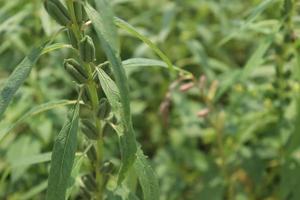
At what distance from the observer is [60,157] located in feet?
4.59

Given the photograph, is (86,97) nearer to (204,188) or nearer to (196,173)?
(204,188)

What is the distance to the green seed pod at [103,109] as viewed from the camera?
5.06ft

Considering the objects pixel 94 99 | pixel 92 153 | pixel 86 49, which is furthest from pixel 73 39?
pixel 92 153

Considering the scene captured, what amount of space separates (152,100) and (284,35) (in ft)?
3.95

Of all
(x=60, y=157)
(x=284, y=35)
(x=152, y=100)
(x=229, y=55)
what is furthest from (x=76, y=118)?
(x=229, y=55)

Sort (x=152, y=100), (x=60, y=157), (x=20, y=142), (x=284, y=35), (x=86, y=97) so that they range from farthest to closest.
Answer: (x=152, y=100) < (x=20, y=142) < (x=284, y=35) < (x=86, y=97) < (x=60, y=157)

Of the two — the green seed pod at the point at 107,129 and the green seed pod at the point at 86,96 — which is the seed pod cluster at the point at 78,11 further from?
the green seed pod at the point at 107,129

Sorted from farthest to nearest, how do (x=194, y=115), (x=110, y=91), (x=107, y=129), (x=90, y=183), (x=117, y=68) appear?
1. (x=194, y=115)
2. (x=90, y=183)
3. (x=107, y=129)
4. (x=110, y=91)
5. (x=117, y=68)

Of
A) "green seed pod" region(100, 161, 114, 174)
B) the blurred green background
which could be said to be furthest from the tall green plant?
the blurred green background

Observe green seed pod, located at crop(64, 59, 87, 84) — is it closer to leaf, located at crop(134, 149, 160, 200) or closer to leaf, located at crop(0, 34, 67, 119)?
leaf, located at crop(0, 34, 67, 119)

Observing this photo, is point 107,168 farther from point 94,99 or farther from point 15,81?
point 15,81

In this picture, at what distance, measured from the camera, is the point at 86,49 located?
142 centimetres

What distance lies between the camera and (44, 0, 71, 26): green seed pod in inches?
55.9

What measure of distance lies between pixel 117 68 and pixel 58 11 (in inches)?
10.8
